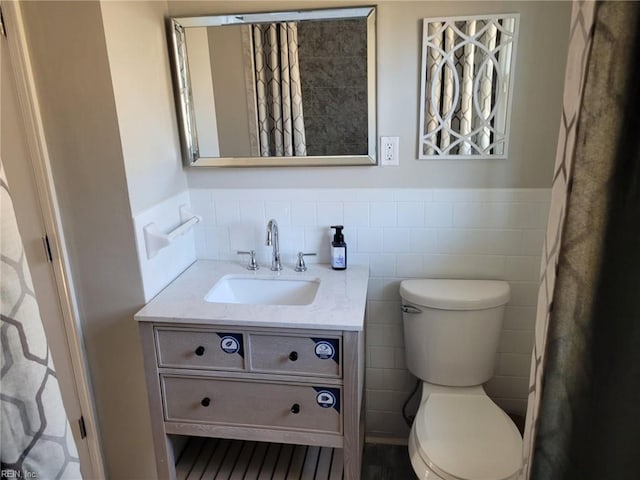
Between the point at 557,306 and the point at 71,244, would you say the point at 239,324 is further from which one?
the point at 557,306

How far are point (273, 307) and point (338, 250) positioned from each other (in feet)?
1.35

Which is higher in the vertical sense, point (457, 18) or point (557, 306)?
point (457, 18)

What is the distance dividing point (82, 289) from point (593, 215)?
157 centimetres

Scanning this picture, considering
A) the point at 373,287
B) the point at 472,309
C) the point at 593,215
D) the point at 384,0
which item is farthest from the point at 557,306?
the point at 384,0

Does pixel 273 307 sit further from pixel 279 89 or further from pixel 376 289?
pixel 279 89

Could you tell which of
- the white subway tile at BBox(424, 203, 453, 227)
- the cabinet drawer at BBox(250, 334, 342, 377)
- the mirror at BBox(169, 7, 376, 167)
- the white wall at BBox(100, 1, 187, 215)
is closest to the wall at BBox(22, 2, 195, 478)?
the white wall at BBox(100, 1, 187, 215)

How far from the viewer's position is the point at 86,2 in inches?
54.1

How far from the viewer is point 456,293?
68.8 inches

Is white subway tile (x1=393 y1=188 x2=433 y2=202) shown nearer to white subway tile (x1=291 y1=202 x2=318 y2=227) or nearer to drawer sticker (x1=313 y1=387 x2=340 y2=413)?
white subway tile (x1=291 y1=202 x2=318 y2=227)

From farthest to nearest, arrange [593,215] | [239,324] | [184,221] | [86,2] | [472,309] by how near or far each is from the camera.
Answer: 1. [184,221]
2. [472,309]
3. [239,324]
4. [86,2]
5. [593,215]

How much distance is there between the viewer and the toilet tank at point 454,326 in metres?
1.72

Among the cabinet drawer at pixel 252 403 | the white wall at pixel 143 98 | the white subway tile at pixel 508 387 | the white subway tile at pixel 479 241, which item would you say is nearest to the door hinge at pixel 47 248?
the white wall at pixel 143 98

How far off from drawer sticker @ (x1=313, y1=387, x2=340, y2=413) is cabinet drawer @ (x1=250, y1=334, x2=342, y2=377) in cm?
6

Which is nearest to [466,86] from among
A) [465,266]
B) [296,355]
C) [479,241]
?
[479,241]
